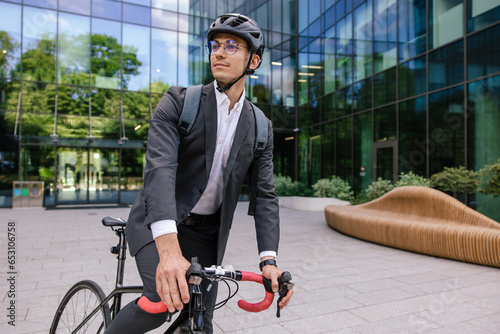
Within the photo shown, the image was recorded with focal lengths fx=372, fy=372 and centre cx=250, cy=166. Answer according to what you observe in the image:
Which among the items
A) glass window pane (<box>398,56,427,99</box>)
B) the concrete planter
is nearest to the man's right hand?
glass window pane (<box>398,56,427,99</box>)

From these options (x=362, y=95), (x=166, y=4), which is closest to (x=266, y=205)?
(x=362, y=95)

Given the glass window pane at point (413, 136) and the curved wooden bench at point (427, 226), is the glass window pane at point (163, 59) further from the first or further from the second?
the curved wooden bench at point (427, 226)

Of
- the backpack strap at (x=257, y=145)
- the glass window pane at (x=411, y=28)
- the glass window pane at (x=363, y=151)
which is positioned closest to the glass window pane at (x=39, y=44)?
the glass window pane at (x=363, y=151)

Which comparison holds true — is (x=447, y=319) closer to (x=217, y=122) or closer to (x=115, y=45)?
(x=217, y=122)

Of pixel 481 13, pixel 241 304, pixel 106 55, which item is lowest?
pixel 241 304

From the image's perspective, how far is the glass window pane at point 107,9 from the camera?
1802cm

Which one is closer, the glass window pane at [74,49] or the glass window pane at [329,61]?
the glass window pane at [74,49]

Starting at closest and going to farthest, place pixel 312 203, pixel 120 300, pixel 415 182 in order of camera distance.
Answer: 1. pixel 120 300
2. pixel 415 182
3. pixel 312 203

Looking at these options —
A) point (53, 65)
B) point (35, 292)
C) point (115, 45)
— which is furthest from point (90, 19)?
point (35, 292)

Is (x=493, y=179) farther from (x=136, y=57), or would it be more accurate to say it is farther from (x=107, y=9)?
(x=107, y=9)

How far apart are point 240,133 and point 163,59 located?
1871 centimetres

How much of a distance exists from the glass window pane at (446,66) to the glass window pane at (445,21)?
1.00ft

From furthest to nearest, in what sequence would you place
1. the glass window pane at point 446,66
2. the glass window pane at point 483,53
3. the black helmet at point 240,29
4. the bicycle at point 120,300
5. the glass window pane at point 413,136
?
1. the glass window pane at point 413,136
2. the glass window pane at point 446,66
3. the glass window pane at point 483,53
4. the black helmet at point 240,29
5. the bicycle at point 120,300

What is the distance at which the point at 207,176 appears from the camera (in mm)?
1766
